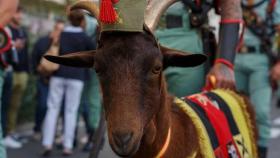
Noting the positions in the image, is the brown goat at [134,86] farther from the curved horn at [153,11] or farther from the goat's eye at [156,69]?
the curved horn at [153,11]

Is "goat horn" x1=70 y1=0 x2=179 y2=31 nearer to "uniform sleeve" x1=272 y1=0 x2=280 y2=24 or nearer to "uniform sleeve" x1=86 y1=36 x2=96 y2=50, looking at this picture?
"uniform sleeve" x1=272 y1=0 x2=280 y2=24

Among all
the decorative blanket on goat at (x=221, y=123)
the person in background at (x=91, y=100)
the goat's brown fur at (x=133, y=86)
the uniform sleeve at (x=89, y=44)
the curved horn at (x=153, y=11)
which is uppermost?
the curved horn at (x=153, y=11)

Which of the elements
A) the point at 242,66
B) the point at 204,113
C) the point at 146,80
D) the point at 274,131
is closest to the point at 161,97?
the point at 146,80

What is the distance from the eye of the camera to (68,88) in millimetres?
9203

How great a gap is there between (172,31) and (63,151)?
4.80 meters

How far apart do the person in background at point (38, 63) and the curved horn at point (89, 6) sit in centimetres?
549

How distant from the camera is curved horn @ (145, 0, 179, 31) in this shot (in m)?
3.50

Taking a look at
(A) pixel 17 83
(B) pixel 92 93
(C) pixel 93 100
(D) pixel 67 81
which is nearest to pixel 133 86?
(D) pixel 67 81

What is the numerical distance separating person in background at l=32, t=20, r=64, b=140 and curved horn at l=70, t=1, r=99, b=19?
5486 mm

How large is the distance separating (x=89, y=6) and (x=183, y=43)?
1.45 metres

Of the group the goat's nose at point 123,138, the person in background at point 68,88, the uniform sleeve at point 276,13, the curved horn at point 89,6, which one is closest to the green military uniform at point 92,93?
the person in background at point 68,88

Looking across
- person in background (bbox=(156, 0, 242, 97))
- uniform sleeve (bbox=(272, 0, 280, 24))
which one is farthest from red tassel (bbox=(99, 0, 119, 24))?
uniform sleeve (bbox=(272, 0, 280, 24))

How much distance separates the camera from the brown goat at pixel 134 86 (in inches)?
120

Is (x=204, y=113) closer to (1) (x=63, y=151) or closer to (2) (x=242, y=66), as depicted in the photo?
(2) (x=242, y=66)
